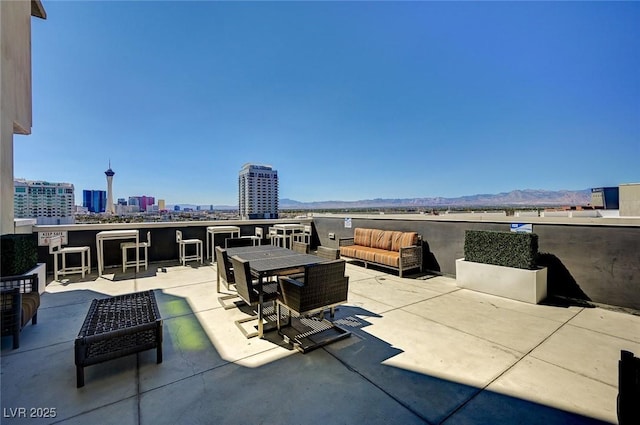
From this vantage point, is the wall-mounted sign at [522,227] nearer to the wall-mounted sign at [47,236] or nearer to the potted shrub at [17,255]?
the potted shrub at [17,255]

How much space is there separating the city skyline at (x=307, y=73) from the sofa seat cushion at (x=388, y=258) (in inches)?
Answer: 278

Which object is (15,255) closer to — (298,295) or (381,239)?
(298,295)

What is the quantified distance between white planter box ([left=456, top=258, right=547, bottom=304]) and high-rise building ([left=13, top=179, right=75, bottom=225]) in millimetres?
8653

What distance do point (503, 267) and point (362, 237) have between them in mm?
3237

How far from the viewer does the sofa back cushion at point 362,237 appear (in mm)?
6648

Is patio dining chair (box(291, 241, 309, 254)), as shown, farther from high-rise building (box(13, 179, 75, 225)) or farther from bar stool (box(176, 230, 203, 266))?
high-rise building (box(13, 179, 75, 225))

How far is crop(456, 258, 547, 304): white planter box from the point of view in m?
3.89

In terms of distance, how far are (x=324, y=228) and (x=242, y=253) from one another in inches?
198

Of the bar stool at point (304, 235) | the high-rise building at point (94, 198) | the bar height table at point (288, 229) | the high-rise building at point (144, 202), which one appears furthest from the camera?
the high-rise building at point (94, 198)

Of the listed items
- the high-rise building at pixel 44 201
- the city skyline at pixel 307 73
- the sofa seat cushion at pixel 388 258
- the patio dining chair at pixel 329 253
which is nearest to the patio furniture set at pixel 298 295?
the patio dining chair at pixel 329 253

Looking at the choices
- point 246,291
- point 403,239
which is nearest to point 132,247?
point 246,291

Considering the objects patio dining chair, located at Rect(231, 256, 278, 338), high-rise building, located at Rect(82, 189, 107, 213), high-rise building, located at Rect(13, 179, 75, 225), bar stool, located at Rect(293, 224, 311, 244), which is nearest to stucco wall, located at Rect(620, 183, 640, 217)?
bar stool, located at Rect(293, 224, 311, 244)

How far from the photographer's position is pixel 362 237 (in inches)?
268

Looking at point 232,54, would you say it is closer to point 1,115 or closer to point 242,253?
point 1,115
